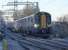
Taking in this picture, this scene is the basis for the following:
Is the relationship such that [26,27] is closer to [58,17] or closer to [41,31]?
[41,31]

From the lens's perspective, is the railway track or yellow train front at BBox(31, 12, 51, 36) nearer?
the railway track

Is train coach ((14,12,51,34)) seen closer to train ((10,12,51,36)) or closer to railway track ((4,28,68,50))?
train ((10,12,51,36))

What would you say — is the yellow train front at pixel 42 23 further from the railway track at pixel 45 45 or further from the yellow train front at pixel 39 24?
the railway track at pixel 45 45

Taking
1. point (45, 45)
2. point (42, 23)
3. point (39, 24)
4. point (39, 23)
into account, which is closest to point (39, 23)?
point (39, 23)

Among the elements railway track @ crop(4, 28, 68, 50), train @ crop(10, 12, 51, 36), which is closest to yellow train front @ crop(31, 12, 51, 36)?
train @ crop(10, 12, 51, 36)

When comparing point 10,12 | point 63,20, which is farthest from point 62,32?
point 10,12

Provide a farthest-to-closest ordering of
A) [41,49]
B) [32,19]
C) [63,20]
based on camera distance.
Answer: [63,20], [32,19], [41,49]

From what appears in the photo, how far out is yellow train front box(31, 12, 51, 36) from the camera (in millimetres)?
23837

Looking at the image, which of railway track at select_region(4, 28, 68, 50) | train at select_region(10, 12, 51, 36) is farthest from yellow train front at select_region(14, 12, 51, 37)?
railway track at select_region(4, 28, 68, 50)

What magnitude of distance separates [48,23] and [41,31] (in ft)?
3.69

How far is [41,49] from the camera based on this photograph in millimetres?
12836

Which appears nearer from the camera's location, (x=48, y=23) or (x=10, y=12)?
(x=48, y=23)

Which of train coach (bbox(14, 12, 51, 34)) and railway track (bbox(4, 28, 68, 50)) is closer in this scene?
railway track (bbox(4, 28, 68, 50))

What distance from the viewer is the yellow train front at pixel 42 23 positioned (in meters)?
23.8
